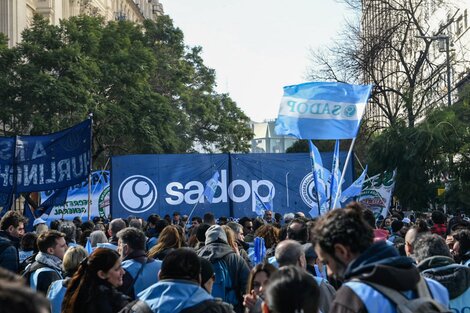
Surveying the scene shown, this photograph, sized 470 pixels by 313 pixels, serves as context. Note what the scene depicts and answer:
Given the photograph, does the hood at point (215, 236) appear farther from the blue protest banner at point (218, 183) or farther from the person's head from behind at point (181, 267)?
the blue protest banner at point (218, 183)

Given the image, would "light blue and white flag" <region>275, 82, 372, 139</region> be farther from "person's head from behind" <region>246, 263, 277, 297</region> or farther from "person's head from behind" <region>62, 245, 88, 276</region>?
Answer: "person's head from behind" <region>246, 263, 277, 297</region>

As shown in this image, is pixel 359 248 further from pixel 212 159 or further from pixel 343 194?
pixel 212 159

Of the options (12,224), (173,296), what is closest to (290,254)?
(173,296)

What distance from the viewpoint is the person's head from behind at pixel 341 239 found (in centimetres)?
378

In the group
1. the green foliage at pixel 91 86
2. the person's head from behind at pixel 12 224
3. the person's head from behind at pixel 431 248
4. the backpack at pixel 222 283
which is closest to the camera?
the person's head from behind at pixel 431 248

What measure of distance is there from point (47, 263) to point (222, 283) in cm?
149

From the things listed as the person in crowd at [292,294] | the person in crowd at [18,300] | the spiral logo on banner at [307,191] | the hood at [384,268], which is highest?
the spiral logo on banner at [307,191]

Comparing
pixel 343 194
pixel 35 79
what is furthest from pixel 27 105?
pixel 343 194

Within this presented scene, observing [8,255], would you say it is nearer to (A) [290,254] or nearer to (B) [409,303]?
(A) [290,254]

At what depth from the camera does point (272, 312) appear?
3842mm

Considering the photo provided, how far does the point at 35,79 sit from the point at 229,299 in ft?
96.8

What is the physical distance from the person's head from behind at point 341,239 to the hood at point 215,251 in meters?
4.09

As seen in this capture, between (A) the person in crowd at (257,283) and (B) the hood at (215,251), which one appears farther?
(B) the hood at (215,251)

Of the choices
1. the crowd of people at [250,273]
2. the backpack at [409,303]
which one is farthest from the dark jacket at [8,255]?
the backpack at [409,303]
